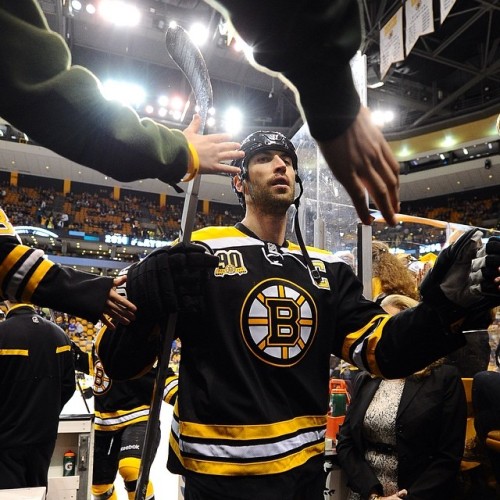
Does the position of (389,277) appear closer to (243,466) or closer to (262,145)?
(262,145)

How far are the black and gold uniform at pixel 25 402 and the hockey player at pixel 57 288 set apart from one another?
1790 mm

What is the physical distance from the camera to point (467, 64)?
1527 centimetres

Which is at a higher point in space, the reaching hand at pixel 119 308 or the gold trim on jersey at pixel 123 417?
the reaching hand at pixel 119 308

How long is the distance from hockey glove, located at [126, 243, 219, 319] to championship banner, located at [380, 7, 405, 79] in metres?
5.76

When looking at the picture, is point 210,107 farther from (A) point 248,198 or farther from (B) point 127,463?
(B) point 127,463

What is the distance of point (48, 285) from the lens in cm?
133

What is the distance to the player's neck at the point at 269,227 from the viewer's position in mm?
1812

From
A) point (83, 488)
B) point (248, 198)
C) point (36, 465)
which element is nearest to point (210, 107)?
point (248, 198)

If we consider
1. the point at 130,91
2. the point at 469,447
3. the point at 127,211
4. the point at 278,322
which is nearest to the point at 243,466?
the point at 278,322

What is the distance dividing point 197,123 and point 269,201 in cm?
60

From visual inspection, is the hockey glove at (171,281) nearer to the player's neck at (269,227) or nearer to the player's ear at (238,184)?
the player's neck at (269,227)

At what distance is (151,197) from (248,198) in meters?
23.8

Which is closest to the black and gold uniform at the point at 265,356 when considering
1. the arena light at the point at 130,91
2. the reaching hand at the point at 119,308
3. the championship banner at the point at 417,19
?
the reaching hand at the point at 119,308

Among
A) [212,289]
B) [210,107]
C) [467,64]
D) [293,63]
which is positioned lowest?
[212,289]
